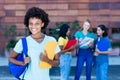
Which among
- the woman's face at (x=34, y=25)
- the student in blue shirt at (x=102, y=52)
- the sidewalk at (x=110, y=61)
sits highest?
the woman's face at (x=34, y=25)

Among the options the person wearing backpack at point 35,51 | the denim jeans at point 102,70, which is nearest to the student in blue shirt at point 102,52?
the denim jeans at point 102,70

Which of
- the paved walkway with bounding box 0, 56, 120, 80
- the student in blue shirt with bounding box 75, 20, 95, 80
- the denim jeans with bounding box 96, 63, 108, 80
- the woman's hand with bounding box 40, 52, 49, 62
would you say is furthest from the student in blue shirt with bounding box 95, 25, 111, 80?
the woman's hand with bounding box 40, 52, 49, 62

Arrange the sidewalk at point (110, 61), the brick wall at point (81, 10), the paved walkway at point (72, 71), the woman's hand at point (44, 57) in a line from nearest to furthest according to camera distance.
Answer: the woman's hand at point (44, 57), the paved walkway at point (72, 71), the sidewalk at point (110, 61), the brick wall at point (81, 10)

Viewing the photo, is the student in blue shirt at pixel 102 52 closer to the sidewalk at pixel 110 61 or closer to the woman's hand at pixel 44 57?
the sidewalk at pixel 110 61

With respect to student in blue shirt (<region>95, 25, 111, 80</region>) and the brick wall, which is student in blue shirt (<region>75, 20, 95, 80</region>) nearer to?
student in blue shirt (<region>95, 25, 111, 80</region>)

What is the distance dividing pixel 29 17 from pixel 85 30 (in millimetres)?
3890

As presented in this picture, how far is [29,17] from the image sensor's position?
11.6 feet

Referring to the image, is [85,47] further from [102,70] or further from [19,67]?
[19,67]

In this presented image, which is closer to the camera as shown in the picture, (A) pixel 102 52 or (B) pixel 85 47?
(A) pixel 102 52

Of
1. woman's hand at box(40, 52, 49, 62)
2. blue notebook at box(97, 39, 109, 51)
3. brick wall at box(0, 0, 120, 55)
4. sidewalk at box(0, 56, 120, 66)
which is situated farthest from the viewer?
brick wall at box(0, 0, 120, 55)

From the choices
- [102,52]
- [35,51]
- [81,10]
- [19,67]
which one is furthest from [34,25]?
[81,10]

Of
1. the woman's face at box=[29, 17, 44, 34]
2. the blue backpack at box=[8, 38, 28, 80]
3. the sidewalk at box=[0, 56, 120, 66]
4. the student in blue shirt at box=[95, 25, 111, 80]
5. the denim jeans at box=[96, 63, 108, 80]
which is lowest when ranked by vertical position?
the sidewalk at box=[0, 56, 120, 66]

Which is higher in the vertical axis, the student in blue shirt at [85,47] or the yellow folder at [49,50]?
the yellow folder at [49,50]

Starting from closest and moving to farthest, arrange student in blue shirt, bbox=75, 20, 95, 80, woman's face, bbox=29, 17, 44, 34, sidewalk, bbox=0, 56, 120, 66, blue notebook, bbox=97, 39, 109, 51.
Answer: woman's face, bbox=29, 17, 44, 34, blue notebook, bbox=97, 39, 109, 51, student in blue shirt, bbox=75, 20, 95, 80, sidewalk, bbox=0, 56, 120, 66
